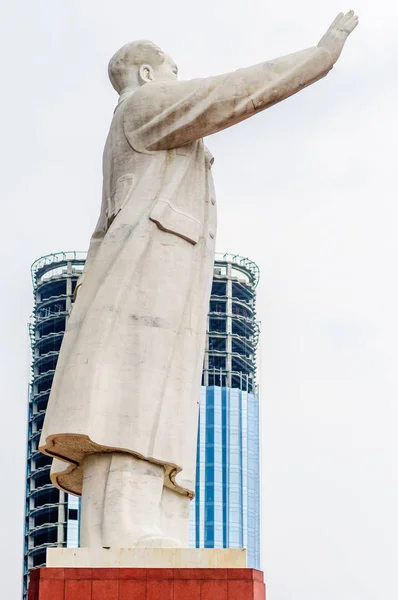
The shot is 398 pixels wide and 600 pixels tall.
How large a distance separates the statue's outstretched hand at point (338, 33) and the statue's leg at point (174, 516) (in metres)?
4.62

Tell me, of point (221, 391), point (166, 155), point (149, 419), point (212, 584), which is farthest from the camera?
point (221, 391)

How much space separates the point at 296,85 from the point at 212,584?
5.03m

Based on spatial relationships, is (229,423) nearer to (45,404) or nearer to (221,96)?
(45,404)

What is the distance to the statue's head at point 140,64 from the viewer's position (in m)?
15.9

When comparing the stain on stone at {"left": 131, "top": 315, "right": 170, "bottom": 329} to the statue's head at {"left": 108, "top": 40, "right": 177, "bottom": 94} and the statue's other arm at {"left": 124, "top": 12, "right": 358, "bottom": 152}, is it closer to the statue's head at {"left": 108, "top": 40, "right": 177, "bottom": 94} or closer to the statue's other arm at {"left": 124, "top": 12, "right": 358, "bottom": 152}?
the statue's other arm at {"left": 124, "top": 12, "right": 358, "bottom": 152}

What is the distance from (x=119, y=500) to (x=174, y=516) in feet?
2.95

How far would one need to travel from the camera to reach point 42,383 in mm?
101375

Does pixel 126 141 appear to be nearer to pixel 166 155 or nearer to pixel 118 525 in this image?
pixel 166 155

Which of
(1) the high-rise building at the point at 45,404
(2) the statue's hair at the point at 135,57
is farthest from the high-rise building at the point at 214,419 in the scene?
(2) the statue's hair at the point at 135,57

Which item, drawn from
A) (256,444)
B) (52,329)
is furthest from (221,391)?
(52,329)

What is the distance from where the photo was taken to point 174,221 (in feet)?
49.5

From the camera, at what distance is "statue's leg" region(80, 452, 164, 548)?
45.5ft

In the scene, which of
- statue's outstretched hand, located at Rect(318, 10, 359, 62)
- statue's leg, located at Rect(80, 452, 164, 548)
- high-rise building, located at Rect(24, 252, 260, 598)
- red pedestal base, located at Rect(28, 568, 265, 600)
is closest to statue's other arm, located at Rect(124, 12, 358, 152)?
statue's outstretched hand, located at Rect(318, 10, 359, 62)

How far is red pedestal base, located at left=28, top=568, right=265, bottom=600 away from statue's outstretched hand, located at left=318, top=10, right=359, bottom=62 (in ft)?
17.4
